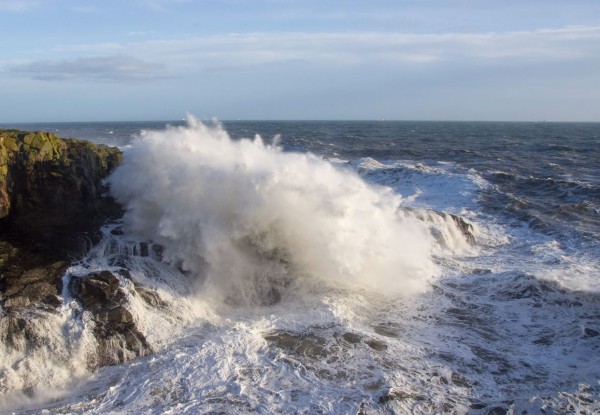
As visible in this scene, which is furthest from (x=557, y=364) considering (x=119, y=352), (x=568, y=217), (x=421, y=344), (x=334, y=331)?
(x=568, y=217)

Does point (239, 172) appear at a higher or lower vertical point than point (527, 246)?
higher

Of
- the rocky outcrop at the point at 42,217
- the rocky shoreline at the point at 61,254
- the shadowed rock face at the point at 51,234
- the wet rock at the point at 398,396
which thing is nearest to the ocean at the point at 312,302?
the wet rock at the point at 398,396

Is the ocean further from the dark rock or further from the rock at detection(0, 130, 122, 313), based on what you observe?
the rock at detection(0, 130, 122, 313)

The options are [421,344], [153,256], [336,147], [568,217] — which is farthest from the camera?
[336,147]

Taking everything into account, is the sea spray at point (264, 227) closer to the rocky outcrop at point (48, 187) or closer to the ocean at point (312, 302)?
the ocean at point (312, 302)

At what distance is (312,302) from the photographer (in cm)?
976

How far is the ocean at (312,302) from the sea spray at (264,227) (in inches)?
1.3

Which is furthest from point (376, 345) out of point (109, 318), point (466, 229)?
point (466, 229)

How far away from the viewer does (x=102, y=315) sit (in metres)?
8.36

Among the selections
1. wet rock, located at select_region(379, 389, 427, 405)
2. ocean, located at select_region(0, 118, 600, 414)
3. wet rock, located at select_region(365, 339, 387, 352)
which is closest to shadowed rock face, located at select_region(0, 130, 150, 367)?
ocean, located at select_region(0, 118, 600, 414)

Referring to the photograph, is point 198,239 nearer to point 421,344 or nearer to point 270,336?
point 270,336

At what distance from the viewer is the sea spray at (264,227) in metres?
10.4

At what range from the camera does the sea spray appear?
10383 mm

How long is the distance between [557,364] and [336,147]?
34.4 m
